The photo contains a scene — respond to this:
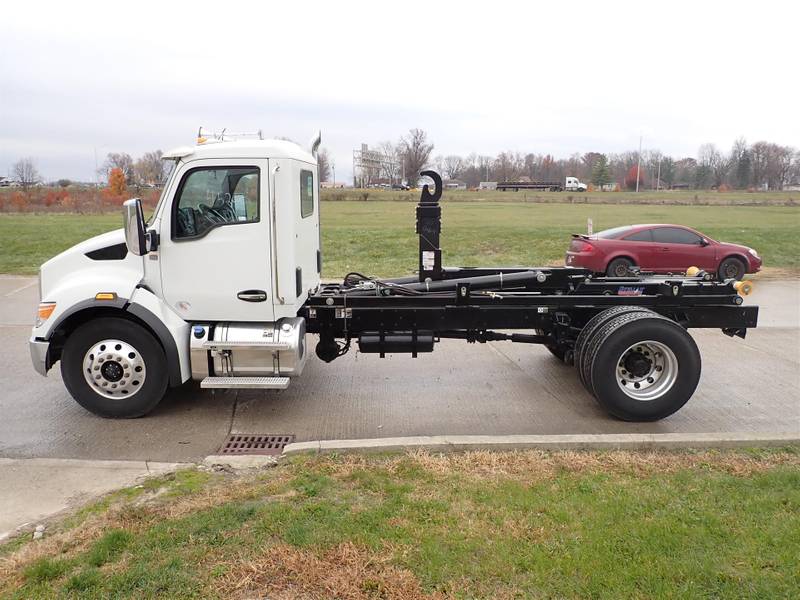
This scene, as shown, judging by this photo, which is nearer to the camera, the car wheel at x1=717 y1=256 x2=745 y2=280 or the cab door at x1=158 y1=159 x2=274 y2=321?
the cab door at x1=158 y1=159 x2=274 y2=321

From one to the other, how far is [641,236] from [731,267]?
242cm

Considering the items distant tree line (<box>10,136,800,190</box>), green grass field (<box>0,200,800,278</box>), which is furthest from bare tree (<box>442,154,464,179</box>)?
green grass field (<box>0,200,800,278</box>)

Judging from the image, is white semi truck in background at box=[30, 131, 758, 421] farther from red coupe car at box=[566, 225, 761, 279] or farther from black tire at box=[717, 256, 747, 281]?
black tire at box=[717, 256, 747, 281]

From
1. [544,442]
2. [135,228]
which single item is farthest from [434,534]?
[135,228]

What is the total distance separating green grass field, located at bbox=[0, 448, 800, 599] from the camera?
3299mm

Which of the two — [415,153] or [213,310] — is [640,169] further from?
[213,310]

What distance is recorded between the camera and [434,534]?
150 inches

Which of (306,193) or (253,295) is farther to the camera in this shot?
(306,193)

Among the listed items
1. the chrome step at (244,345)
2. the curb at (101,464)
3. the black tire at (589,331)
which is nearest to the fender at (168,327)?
the chrome step at (244,345)

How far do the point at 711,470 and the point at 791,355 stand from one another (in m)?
4.80

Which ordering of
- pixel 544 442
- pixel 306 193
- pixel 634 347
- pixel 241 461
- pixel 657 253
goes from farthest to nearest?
pixel 657 253, pixel 306 193, pixel 634 347, pixel 544 442, pixel 241 461

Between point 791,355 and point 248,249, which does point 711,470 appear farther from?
point 791,355

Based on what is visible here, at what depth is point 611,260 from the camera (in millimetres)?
15594

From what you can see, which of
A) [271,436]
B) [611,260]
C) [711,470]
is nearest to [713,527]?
[711,470]
